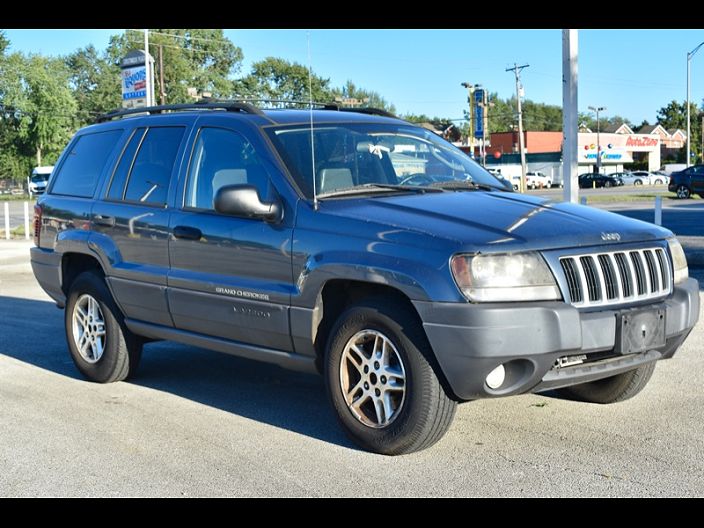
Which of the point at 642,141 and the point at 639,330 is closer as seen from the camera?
the point at 639,330

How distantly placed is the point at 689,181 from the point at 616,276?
122ft

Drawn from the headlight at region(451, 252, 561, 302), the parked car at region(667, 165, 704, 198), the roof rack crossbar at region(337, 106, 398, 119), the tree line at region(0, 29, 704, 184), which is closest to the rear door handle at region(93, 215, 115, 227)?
the roof rack crossbar at region(337, 106, 398, 119)

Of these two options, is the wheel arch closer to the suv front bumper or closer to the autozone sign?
the suv front bumper

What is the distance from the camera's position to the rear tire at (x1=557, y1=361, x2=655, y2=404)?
18.4 ft

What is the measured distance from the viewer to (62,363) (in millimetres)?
7676

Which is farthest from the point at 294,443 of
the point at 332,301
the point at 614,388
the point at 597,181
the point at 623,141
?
the point at 623,141

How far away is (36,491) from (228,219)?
77.3 inches

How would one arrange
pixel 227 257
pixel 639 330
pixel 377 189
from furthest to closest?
pixel 227 257 < pixel 377 189 < pixel 639 330

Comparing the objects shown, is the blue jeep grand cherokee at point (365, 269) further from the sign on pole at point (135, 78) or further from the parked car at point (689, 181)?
the parked car at point (689, 181)

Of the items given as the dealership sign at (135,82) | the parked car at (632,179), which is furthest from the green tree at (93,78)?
the dealership sign at (135,82)

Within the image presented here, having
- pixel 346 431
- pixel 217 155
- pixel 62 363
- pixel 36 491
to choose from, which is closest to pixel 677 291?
pixel 346 431

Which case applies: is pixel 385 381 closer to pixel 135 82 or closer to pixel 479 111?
pixel 135 82

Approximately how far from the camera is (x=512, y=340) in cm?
439
